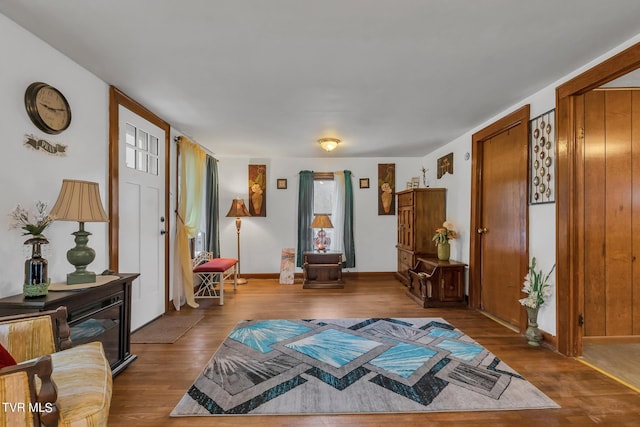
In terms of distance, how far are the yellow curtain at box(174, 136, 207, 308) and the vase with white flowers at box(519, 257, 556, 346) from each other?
3.94 meters

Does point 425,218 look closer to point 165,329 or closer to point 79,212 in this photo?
point 165,329

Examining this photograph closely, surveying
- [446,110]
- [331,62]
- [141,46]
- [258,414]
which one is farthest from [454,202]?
[141,46]

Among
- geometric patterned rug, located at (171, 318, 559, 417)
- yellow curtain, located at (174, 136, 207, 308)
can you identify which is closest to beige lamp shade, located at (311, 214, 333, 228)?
yellow curtain, located at (174, 136, 207, 308)

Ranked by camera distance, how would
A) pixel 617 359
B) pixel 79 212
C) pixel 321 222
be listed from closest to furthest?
pixel 79 212 < pixel 617 359 < pixel 321 222

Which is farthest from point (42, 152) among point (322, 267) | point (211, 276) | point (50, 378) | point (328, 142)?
point (322, 267)

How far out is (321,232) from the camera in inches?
231

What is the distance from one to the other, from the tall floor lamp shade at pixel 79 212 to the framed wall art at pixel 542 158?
12.4 ft

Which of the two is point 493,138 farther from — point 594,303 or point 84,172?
point 84,172

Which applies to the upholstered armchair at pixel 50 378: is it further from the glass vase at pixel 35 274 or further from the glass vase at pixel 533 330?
the glass vase at pixel 533 330

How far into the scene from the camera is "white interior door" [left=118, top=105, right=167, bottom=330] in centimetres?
310

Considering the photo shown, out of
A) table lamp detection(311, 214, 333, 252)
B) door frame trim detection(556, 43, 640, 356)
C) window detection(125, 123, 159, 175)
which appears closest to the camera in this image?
door frame trim detection(556, 43, 640, 356)

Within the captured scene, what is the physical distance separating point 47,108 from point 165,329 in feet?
7.71

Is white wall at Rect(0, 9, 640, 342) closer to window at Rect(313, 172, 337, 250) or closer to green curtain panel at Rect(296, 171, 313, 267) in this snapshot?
window at Rect(313, 172, 337, 250)

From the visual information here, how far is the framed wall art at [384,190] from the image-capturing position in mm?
6133
